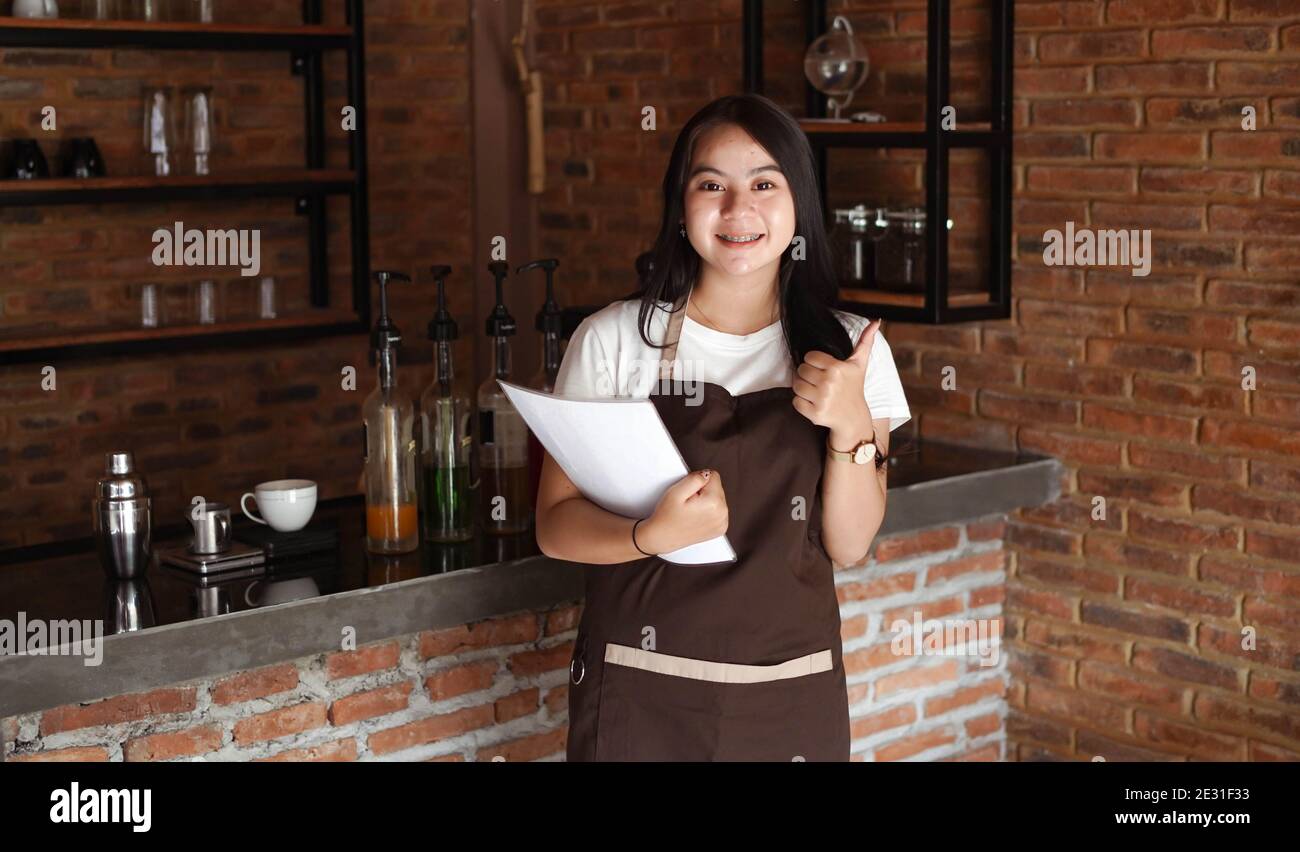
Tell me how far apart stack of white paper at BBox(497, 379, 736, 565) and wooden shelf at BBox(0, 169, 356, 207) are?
2.20 m

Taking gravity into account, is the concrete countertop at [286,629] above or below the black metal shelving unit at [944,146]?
below

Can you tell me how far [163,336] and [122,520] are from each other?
1.71m

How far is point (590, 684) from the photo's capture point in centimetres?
215

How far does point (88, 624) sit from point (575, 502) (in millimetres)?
703

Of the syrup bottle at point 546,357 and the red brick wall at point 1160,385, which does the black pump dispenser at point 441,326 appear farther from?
the red brick wall at point 1160,385

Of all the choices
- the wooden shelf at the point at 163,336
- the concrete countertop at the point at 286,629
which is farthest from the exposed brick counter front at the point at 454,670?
the wooden shelf at the point at 163,336

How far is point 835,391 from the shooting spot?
79.1 inches

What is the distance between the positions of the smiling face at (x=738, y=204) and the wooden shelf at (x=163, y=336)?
2290mm

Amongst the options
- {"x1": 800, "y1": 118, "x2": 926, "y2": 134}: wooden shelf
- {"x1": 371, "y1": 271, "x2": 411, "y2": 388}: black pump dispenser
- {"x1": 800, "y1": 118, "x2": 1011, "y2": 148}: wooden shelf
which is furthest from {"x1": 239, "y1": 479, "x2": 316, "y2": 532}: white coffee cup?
{"x1": 800, "y1": 118, "x2": 926, "y2": 134}: wooden shelf

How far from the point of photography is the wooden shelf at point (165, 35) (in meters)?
3.68

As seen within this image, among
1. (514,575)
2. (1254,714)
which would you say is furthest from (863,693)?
(514,575)

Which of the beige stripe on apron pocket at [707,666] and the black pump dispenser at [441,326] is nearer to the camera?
the beige stripe on apron pocket at [707,666]
